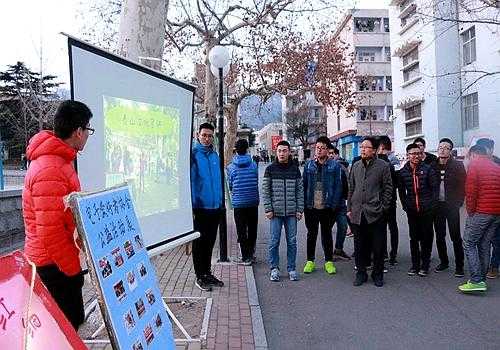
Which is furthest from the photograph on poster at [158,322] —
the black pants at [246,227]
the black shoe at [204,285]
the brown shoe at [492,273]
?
the brown shoe at [492,273]

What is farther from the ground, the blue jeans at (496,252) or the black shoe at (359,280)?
the blue jeans at (496,252)

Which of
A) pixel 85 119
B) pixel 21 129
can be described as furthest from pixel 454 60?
pixel 85 119

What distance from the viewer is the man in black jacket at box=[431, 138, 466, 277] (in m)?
7.32

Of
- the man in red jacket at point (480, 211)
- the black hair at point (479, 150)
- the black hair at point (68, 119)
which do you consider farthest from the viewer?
the black hair at point (479, 150)

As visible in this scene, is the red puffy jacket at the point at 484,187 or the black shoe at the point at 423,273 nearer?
the red puffy jacket at the point at 484,187

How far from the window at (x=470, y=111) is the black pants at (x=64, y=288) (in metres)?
24.1

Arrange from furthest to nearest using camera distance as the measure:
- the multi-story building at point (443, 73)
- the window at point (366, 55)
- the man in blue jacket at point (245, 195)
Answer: the window at point (366, 55), the multi-story building at point (443, 73), the man in blue jacket at point (245, 195)

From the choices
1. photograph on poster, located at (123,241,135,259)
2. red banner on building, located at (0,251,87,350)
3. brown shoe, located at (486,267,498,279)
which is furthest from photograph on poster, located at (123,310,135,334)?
brown shoe, located at (486,267,498,279)

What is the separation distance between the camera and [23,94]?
1100 inches

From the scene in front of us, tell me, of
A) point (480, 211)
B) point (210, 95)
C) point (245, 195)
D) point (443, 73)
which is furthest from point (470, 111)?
point (480, 211)

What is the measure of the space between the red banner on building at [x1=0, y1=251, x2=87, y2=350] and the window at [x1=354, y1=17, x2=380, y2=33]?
5032 cm

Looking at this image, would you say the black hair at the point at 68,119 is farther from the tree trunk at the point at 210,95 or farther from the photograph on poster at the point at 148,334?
the tree trunk at the point at 210,95

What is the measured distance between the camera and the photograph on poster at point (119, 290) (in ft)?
8.54

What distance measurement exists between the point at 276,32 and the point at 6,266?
15275 mm
